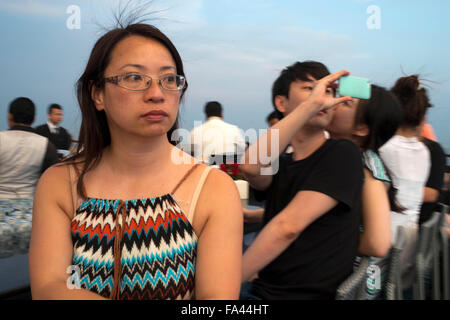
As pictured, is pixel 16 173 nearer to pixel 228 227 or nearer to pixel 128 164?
pixel 128 164

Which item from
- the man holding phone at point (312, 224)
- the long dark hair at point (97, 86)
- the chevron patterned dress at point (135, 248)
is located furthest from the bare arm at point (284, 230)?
the long dark hair at point (97, 86)

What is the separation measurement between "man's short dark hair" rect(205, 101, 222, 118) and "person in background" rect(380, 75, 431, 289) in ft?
8.53

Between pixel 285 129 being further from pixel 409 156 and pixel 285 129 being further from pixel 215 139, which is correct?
pixel 215 139

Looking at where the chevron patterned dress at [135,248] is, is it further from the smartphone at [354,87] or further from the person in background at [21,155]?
the person in background at [21,155]

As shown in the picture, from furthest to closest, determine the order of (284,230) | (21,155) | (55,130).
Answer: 1. (55,130)
2. (21,155)
3. (284,230)

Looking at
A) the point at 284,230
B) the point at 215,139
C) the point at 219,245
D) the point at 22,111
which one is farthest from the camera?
the point at 215,139

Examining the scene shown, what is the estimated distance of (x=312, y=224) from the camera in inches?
53.2

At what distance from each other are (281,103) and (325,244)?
0.68 m

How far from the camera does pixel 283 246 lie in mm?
1310

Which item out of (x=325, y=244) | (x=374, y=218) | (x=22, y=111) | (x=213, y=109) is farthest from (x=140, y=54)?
(x=213, y=109)

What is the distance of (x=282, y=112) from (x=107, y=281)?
1072 mm
